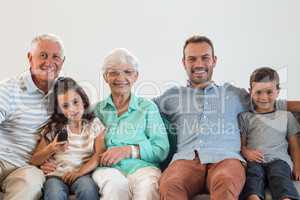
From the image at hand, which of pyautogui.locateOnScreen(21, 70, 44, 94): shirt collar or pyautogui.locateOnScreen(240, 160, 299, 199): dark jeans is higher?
pyautogui.locateOnScreen(21, 70, 44, 94): shirt collar

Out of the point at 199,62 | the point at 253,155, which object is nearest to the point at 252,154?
the point at 253,155

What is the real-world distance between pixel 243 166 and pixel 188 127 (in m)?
0.31

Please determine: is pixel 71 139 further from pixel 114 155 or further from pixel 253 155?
pixel 253 155

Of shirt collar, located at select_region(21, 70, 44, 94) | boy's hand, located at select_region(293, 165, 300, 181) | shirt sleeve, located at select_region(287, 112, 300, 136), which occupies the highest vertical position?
shirt collar, located at select_region(21, 70, 44, 94)

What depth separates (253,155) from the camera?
1873 mm

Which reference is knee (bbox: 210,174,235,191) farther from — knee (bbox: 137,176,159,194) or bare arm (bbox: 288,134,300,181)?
bare arm (bbox: 288,134,300,181)

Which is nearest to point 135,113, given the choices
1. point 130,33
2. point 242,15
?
point 130,33

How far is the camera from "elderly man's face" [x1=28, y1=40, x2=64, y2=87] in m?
1.96

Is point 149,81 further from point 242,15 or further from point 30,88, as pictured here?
point 30,88

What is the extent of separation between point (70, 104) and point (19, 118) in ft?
0.74

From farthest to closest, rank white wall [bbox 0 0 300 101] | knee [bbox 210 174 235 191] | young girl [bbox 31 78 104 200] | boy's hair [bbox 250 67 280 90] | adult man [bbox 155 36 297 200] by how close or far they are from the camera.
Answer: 1. white wall [bbox 0 0 300 101]
2. boy's hair [bbox 250 67 280 90]
3. young girl [bbox 31 78 104 200]
4. adult man [bbox 155 36 297 200]
5. knee [bbox 210 174 235 191]

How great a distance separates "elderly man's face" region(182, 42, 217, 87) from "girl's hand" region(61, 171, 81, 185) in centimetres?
70

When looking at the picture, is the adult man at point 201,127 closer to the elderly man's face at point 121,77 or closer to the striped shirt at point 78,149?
the elderly man's face at point 121,77

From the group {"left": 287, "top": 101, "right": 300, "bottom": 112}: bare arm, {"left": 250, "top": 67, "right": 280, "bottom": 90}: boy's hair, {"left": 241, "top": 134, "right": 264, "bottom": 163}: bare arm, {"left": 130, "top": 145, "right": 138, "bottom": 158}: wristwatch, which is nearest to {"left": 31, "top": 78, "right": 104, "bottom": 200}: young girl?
{"left": 130, "top": 145, "right": 138, "bottom": 158}: wristwatch
